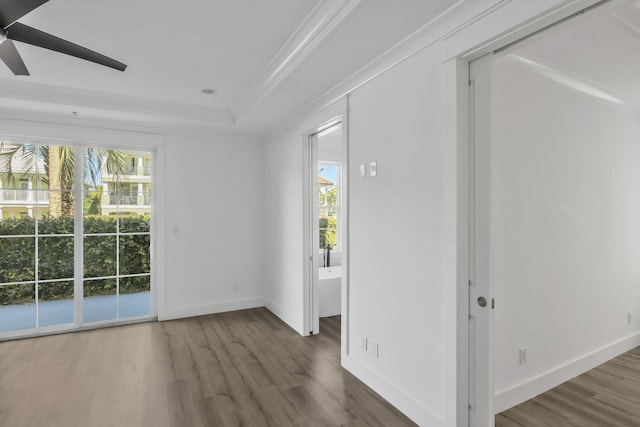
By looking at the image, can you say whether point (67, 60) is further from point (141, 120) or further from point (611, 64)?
point (611, 64)

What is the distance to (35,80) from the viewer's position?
3.26 meters

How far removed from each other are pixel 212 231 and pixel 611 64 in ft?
14.8

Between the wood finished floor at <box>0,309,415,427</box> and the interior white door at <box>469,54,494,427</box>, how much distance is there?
0.61 m

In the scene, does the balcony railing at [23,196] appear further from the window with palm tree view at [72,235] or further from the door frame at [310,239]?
the door frame at [310,239]

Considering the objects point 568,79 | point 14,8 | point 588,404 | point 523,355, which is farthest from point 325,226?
point 14,8

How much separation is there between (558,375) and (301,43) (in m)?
3.25

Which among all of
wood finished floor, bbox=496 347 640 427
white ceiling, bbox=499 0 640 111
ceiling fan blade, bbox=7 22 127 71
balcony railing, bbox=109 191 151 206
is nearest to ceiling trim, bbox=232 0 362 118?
white ceiling, bbox=499 0 640 111

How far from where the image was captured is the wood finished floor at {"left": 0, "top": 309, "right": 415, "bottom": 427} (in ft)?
7.81

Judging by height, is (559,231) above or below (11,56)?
below

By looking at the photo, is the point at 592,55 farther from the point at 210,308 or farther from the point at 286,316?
the point at 210,308

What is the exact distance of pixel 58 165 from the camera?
4094mm

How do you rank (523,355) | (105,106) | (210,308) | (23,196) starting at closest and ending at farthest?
(523,355), (105,106), (23,196), (210,308)

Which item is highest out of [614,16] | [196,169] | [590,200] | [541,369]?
[614,16]

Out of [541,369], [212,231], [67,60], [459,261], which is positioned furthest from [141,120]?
[541,369]
